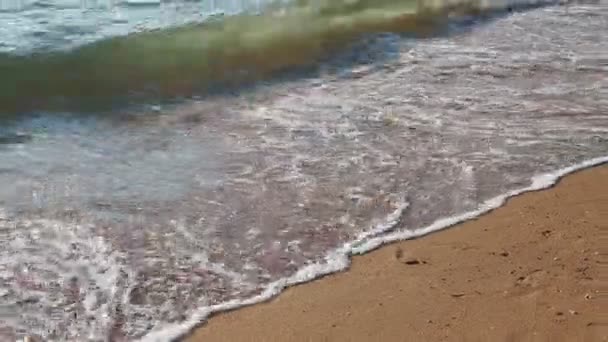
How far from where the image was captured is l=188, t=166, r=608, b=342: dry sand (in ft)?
11.7

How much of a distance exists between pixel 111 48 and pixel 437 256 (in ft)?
14.8

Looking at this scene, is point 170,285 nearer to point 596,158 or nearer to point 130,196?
point 130,196

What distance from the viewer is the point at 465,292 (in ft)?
12.5

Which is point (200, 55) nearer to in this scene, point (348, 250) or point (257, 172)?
point (257, 172)

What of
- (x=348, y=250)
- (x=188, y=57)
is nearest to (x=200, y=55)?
(x=188, y=57)

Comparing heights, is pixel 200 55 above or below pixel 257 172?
above

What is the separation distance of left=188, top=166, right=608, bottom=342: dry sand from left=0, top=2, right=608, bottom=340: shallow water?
0.72 feet

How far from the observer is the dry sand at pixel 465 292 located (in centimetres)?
355

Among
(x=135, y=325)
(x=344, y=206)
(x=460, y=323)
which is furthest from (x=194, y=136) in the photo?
(x=460, y=323)

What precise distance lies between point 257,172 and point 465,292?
1.64 meters

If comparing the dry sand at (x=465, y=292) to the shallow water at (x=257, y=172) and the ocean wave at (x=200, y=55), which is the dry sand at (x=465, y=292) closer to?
the shallow water at (x=257, y=172)

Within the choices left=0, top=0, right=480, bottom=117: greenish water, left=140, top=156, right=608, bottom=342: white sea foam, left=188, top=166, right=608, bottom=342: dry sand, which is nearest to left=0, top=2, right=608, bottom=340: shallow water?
left=140, top=156, right=608, bottom=342: white sea foam

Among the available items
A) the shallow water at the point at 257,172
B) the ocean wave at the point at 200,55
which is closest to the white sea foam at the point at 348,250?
the shallow water at the point at 257,172

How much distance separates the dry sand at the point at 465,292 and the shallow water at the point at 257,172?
218 mm
